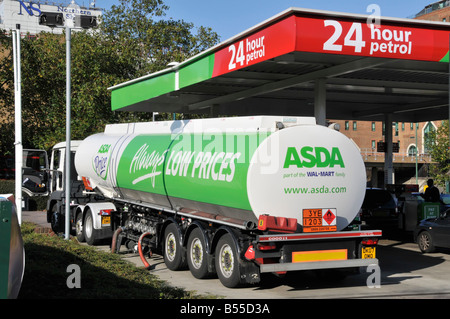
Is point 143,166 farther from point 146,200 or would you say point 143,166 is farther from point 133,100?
point 133,100

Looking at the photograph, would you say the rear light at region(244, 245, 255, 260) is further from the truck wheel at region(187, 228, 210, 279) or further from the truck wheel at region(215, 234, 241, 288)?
the truck wheel at region(187, 228, 210, 279)

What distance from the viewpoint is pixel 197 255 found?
12531mm

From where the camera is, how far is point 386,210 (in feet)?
63.3

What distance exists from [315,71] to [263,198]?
18.8 ft

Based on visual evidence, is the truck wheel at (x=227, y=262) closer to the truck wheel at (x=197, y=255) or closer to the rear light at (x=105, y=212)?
the truck wheel at (x=197, y=255)

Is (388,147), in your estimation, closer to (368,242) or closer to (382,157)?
(368,242)

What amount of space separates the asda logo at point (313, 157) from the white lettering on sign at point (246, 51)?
277cm

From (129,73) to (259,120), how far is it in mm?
26441

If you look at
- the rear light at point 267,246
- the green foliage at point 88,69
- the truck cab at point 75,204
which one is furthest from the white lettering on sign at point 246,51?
the green foliage at point 88,69

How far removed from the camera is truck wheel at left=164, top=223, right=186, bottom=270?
13188mm

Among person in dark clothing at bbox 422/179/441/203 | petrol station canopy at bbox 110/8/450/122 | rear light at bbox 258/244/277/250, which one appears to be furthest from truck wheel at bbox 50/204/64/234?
Result: person in dark clothing at bbox 422/179/441/203

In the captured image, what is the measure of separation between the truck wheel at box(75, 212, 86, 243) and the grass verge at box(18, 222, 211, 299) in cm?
536

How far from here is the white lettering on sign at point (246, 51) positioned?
1244cm
